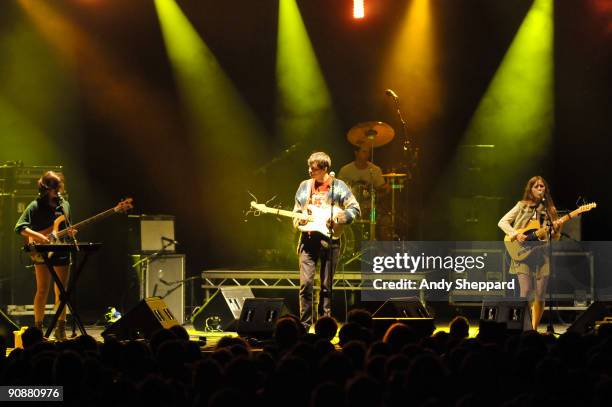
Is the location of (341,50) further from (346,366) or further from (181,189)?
(346,366)

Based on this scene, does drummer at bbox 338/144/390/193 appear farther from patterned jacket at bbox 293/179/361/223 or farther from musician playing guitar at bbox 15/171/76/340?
musician playing guitar at bbox 15/171/76/340

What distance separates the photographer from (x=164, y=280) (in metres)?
12.5

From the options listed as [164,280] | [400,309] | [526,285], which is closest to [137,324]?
[400,309]

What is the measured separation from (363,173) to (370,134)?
2.00 feet

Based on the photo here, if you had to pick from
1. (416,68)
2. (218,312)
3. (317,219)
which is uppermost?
(416,68)

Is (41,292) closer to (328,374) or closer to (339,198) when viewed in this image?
(339,198)

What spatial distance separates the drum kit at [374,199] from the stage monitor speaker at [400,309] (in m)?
4.12

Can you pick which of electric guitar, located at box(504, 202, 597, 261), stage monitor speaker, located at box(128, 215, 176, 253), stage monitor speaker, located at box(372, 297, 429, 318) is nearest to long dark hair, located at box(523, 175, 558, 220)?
electric guitar, located at box(504, 202, 597, 261)

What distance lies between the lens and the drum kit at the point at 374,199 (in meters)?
13.3

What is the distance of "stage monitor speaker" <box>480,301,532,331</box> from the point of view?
29.0 ft

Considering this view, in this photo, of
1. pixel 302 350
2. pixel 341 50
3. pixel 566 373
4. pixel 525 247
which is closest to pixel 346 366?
pixel 302 350

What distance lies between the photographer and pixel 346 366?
16.6 ft

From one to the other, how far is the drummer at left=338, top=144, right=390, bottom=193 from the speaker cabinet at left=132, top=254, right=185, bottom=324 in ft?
9.49

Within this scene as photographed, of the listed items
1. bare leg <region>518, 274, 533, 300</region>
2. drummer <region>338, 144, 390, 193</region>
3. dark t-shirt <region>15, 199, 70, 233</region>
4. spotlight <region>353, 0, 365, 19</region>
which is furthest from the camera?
drummer <region>338, 144, 390, 193</region>
